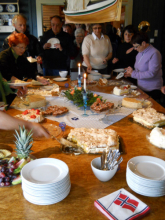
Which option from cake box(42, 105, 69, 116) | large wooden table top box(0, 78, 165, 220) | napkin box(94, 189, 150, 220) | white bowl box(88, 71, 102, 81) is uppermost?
white bowl box(88, 71, 102, 81)

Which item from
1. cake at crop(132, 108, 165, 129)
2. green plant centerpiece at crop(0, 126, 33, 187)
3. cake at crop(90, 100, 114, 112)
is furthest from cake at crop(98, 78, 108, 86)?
green plant centerpiece at crop(0, 126, 33, 187)

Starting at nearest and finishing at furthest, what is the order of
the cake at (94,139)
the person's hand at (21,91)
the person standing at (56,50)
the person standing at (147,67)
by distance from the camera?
the cake at (94,139)
the person's hand at (21,91)
the person standing at (147,67)
the person standing at (56,50)

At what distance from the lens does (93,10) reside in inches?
95.6

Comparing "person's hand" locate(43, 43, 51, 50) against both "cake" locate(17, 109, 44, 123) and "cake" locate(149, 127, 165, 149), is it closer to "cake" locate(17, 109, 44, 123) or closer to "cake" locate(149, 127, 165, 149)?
"cake" locate(17, 109, 44, 123)

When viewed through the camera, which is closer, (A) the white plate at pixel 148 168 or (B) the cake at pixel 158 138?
(A) the white plate at pixel 148 168

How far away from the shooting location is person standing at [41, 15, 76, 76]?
4.32 metres

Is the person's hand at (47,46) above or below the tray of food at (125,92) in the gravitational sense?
above

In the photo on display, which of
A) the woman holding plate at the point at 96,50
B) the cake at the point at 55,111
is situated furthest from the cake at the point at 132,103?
the woman holding plate at the point at 96,50

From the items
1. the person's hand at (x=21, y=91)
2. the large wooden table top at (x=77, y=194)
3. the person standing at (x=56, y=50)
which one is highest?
the person standing at (x=56, y=50)

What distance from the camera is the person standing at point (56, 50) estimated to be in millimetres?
4320

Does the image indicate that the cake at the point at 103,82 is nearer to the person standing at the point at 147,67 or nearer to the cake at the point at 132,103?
the person standing at the point at 147,67

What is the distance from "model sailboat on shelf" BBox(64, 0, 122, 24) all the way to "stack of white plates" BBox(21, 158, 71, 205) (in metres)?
1.85

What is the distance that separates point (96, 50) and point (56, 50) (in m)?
0.89

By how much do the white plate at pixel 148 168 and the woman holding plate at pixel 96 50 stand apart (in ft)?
9.45
